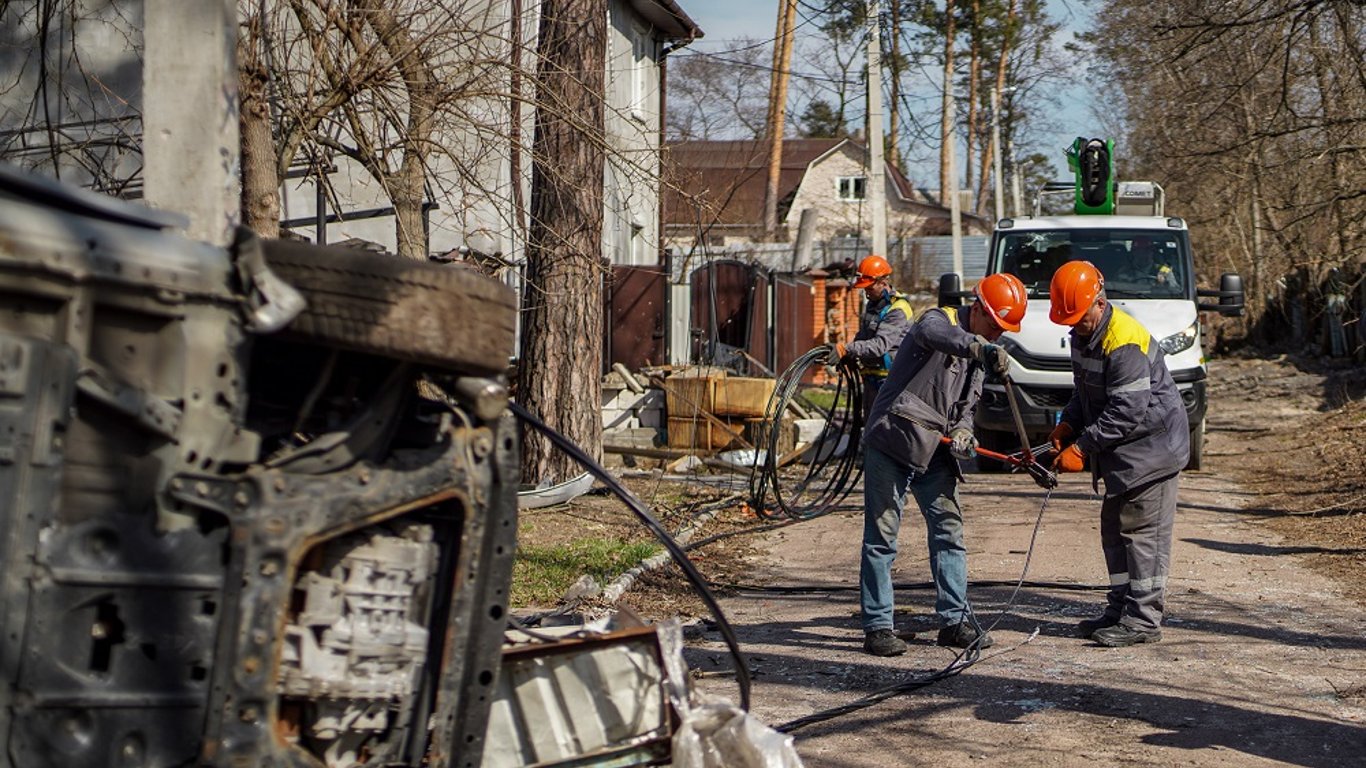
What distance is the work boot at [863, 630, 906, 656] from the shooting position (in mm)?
7215

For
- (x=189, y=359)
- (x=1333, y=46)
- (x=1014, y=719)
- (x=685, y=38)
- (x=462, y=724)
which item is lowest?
(x=1014, y=719)

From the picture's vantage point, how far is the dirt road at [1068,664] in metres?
5.66

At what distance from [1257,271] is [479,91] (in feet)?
100

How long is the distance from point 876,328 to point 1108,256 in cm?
568

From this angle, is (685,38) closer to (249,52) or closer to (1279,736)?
(249,52)

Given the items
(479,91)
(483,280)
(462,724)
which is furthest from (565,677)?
(479,91)

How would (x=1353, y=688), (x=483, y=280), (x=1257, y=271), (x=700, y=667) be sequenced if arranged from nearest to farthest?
(x=483, y=280) → (x=1353, y=688) → (x=700, y=667) → (x=1257, y=271)

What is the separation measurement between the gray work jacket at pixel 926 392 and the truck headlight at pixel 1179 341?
23.1 feet

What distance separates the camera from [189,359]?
333 centimetres

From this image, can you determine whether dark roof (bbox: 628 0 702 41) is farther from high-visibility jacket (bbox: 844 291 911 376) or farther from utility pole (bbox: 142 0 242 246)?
utility pole (bbox: 142 0 242 246)

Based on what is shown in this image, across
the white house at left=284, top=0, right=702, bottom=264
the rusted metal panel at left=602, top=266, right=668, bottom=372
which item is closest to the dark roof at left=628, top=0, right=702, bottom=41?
the white house at left=284, top=0, right=702, bottom=264

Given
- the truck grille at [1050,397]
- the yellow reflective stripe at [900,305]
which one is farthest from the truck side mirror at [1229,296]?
the yellow reflective stripe at [900,305]

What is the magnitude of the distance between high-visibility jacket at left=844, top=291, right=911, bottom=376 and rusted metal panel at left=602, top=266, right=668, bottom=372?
10.5 metres

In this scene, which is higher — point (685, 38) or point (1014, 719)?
point (685, 38)
